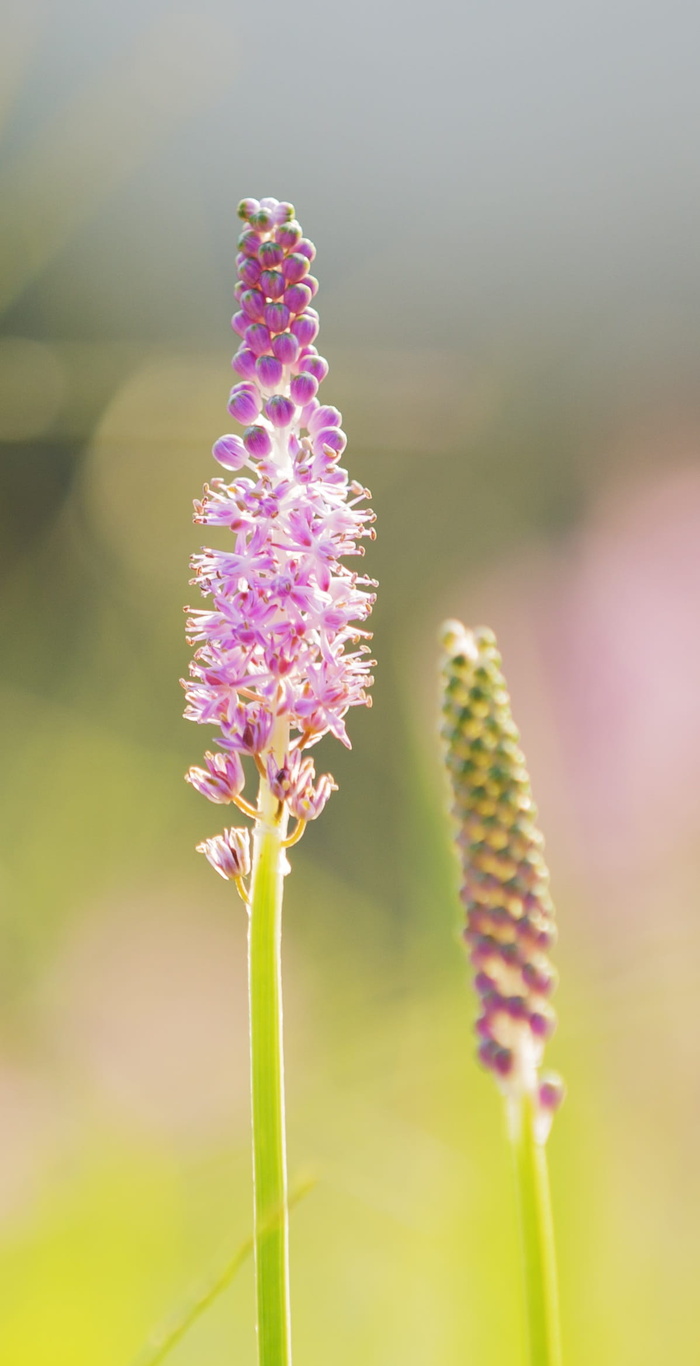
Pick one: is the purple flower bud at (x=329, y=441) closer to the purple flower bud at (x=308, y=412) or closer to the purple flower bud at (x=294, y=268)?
the purple flower bud at (x=308, y=412)

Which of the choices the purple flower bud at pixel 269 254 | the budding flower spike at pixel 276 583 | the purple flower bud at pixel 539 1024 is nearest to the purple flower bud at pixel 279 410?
the budding flower spike at pixel 276 583

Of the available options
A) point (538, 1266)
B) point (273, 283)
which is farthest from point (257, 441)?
point (538, 1266)

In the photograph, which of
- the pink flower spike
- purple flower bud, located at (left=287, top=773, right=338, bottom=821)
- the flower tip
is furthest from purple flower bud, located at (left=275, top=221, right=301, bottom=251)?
purple flower bud, located at (left=287, top=773, right=338, bottom=821)

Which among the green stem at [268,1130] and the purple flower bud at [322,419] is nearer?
the green stem at [268,1130]

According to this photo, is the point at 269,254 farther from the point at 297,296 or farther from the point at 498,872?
the point at 498,872

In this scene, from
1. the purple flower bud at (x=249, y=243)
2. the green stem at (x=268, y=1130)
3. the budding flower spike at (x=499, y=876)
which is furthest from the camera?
the purple flower bud at (x=249, y=243)

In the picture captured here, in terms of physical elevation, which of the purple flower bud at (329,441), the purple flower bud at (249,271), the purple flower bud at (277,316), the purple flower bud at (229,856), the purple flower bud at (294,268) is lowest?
the purple flower bud at (229,856)
